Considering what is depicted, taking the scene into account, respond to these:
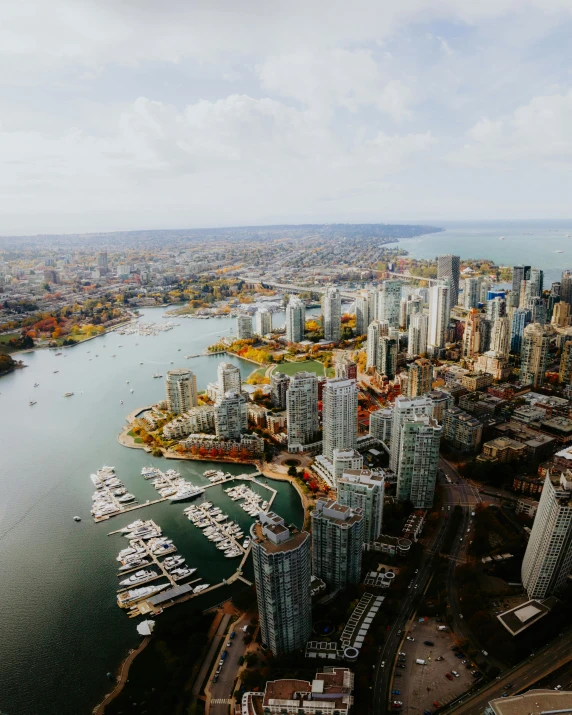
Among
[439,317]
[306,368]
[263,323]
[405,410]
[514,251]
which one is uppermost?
[405,410]

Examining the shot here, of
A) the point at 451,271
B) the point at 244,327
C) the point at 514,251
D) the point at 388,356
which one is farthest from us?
the point at 514,251

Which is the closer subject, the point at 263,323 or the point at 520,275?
the point at 263,323

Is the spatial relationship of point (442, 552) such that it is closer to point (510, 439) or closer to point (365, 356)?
point (510, 439)

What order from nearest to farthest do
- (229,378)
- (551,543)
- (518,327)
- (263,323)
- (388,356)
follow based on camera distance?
(551,543)
(229,378)
(388,356)
(518,327)
(263,323)

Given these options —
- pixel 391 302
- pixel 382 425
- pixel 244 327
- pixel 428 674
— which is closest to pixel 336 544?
pixel 428 674

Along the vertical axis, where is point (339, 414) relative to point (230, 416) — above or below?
above

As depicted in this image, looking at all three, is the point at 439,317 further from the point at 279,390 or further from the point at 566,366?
the point at 279,390

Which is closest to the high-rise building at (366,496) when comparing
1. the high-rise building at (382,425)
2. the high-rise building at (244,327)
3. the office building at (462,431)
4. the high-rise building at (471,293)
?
the high-rise building at (382,425)

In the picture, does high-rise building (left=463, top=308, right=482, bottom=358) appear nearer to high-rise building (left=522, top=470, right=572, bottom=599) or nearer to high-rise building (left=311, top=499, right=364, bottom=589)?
high-rise building (left=522, top=470, right=572, bottom=599)
